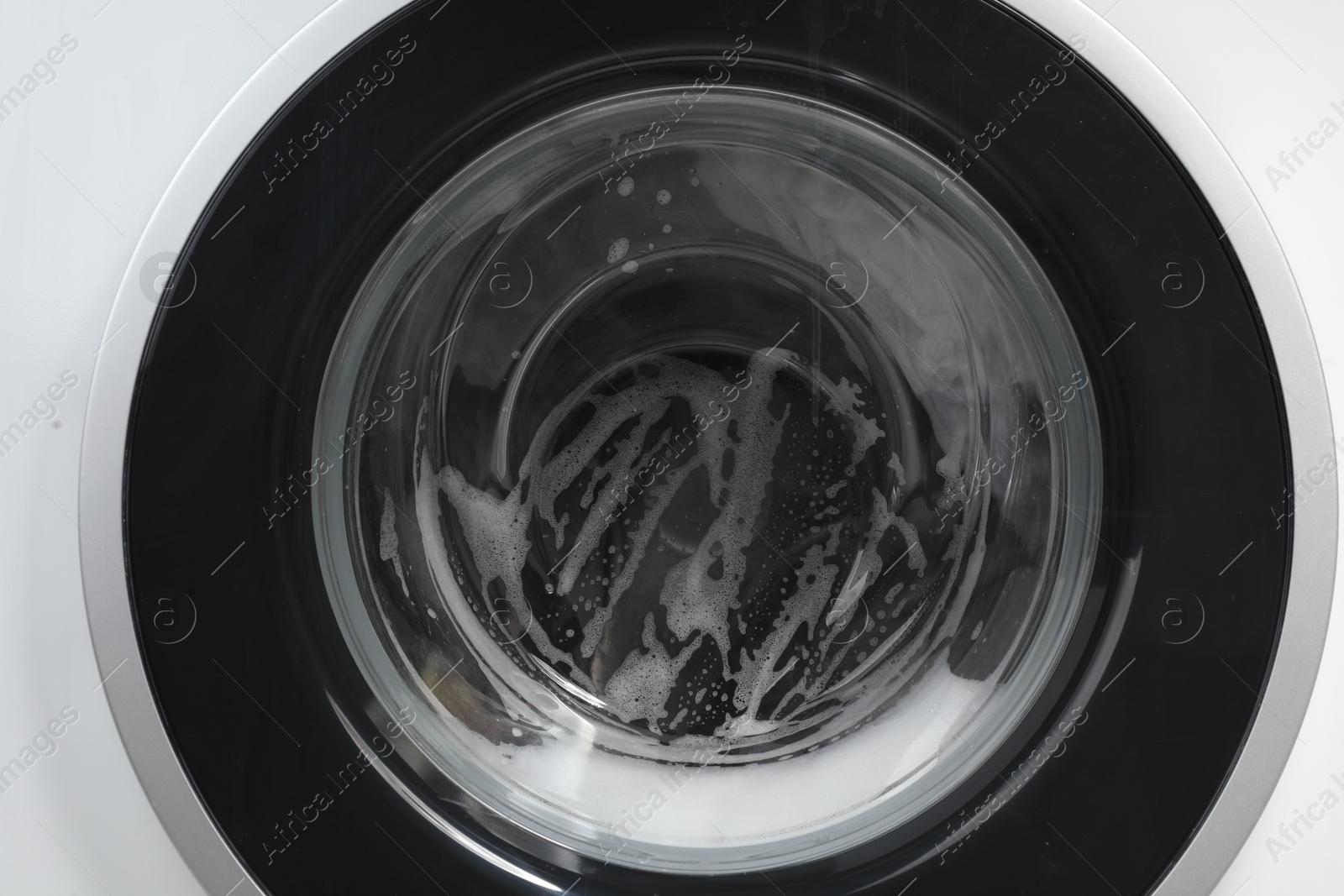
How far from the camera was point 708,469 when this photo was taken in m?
0.65

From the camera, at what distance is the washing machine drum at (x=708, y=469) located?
0.45 m

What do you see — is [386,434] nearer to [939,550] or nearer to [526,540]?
[526,540]

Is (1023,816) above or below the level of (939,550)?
below

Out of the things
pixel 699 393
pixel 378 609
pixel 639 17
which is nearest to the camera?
pixel 639 17

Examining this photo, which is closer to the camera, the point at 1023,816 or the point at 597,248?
the point at 1023,816

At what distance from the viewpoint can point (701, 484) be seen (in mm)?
647

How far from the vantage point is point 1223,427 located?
46 centimetres

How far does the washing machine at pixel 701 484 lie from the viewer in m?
0.45

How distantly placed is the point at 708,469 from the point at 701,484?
14 millimetres

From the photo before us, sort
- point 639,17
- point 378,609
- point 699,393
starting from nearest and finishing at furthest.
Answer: point 639,17 → point 378,609 → point 699,393

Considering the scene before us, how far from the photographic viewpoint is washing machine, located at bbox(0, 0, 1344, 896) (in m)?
0.45

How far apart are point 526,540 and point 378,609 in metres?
0.13

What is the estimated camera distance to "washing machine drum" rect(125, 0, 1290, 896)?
1.47 feet

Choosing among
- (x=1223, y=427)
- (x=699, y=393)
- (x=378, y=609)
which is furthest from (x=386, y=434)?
(x=1223, y=427)
